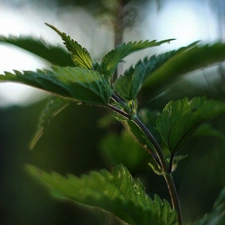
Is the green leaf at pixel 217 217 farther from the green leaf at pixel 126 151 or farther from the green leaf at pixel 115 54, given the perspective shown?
the green leaf at pixel 126 151

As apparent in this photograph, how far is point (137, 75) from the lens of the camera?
0.90 ft

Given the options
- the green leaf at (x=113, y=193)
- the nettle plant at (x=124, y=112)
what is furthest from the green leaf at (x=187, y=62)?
the green leaf at (x=113, y=193)

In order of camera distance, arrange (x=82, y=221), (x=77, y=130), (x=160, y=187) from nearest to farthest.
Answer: (x=160, y=187) < (x=82, y=221) < (x=77, y=130)

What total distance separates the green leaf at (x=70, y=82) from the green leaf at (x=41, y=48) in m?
0.07

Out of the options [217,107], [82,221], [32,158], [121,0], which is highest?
[121,0]

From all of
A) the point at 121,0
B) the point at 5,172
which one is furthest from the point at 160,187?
the point at 5,172

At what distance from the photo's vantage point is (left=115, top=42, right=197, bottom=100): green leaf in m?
0.27

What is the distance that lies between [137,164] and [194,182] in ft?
0.62

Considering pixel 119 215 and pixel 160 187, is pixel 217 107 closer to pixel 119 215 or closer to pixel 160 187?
pixel 119 215

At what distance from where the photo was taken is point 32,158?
3.92ft

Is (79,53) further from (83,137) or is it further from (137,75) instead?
(83,137)

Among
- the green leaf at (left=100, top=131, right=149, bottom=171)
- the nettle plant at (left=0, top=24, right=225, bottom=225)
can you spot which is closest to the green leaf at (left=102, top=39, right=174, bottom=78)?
the nettle plant at (left=0, top=24, right=225, bottom=225)

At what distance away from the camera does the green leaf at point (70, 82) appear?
218 mm

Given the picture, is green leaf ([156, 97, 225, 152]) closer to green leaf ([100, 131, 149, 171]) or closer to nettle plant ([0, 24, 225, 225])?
nettle plant ([0, 24, 225, 225])
